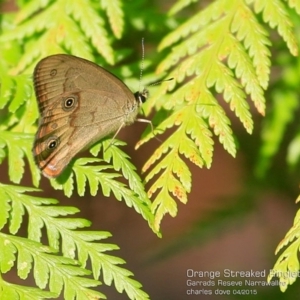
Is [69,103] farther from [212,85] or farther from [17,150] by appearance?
[212,85]

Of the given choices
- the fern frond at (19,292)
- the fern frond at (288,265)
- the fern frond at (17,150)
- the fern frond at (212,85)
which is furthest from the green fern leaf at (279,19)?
the fern frond at (19,292)

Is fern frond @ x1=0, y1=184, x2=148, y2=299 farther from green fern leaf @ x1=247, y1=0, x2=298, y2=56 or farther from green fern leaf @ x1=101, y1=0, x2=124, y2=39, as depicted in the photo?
green fern leaf @ x1=247, y1=0, x2=298, y2=56

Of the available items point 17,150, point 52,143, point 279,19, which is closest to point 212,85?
point 279,19

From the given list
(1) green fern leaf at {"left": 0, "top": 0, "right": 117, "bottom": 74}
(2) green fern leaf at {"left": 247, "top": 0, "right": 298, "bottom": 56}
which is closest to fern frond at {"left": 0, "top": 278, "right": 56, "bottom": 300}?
(1) green fern leaf at {"left": 0, "top": 0, "right": 117, "bottom": 74}

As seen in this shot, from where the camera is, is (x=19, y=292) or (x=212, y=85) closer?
(x=19, y=292)

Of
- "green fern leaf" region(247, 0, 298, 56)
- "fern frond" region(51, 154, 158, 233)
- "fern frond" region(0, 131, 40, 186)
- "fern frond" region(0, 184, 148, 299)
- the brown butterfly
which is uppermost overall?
"green fern leaf" region(247, 0, 298, 56)

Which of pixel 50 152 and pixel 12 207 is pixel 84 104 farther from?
pixel 12 207
